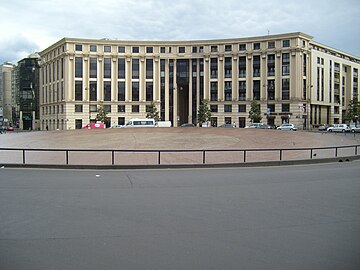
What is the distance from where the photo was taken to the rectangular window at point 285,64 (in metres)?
88.5

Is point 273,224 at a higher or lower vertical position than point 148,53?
lower

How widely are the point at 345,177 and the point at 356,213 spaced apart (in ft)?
19.8

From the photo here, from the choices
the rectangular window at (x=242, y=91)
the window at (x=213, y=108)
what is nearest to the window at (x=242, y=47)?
the rectangular window at (x=242, y=91)

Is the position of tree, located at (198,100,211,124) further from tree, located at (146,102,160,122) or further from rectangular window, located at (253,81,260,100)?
rectangular window, located at (253,81,260,100)

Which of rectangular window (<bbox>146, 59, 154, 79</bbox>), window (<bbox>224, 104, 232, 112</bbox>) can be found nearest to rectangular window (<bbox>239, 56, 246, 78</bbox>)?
window (<bbox>224, 104, 232, 112</bbox>)

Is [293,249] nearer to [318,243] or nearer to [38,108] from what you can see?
[318,243]

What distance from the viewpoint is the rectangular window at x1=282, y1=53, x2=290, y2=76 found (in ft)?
290

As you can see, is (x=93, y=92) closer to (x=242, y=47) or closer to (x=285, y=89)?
(x=242, y=47)

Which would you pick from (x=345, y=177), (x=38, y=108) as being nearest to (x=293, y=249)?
(x=345, y=177)

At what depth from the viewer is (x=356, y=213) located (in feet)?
24.3

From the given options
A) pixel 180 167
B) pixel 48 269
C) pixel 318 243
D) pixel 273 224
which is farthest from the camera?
pixel 180 167

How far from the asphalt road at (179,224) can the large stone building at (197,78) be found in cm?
8041

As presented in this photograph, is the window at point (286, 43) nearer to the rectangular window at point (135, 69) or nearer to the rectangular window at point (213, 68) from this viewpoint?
the rectangular window at point (213, 68)

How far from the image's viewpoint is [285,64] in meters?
89.1
